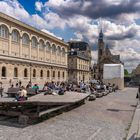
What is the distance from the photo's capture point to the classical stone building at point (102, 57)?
454 feet

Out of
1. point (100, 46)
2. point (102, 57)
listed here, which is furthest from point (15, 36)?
point (100, 46)

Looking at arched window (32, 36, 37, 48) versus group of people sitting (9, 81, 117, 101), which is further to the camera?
arched window (32, 36, 37, 48)

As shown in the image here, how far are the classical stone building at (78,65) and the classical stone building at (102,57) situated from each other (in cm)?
1359

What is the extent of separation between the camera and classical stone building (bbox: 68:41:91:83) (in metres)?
102

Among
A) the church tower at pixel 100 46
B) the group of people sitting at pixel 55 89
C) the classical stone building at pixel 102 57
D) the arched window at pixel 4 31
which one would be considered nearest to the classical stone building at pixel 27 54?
the arched window at pixel 4 31

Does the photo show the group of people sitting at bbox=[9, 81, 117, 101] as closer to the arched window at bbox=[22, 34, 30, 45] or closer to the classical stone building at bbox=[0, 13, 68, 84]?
the classical stone building at bbox=[0, 13, 68, 84]

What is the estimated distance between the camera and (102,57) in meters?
145

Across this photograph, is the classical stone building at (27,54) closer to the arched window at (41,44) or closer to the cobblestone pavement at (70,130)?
the arched window at (41,44)

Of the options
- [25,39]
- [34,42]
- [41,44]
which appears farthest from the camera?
[41,44]

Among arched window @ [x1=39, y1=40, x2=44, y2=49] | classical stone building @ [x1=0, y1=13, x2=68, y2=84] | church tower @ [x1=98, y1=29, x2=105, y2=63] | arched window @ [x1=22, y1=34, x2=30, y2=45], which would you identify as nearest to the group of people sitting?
classical stone building @ [x1=0, y1=13, x2=68, y2=84]

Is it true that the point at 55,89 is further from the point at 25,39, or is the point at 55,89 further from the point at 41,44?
the point at 41,44

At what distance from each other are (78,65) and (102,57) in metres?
41.6

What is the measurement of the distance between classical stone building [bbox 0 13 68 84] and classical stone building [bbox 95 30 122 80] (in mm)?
55904

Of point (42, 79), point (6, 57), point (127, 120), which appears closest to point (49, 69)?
point (42, 79)
